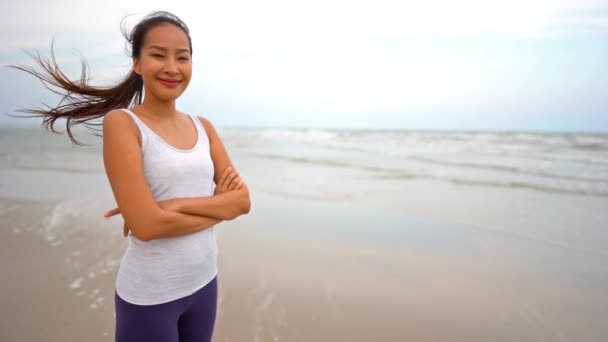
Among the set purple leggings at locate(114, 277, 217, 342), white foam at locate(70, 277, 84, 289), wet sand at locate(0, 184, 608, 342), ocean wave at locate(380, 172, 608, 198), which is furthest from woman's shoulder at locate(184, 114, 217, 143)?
ocean wave at locate(380, 172, 608, 198)

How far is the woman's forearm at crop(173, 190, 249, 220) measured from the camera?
1639mm

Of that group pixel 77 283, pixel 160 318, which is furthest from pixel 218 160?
pixel 77 283

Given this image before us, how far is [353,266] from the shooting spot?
4.46m

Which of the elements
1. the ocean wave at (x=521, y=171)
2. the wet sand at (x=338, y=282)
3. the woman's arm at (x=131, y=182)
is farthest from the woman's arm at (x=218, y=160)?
the ocean wave at (x=521, y=171)

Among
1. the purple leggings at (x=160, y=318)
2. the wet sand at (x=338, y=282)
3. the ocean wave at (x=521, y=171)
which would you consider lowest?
the ocean wave at (x=521, y=171)

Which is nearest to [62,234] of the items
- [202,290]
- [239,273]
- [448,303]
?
[239,273]

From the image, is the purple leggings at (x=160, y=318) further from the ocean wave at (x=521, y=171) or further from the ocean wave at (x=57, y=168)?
the ocean wave at (x=521, y=171)

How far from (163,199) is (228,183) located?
0.39m

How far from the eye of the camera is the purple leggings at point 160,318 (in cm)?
162

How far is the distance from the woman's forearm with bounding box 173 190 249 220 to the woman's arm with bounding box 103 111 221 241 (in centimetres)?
6

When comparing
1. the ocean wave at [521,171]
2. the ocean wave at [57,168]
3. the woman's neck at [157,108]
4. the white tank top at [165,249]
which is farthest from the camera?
the ocean wave at [521,171]

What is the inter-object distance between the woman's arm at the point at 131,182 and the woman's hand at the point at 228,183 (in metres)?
0.39

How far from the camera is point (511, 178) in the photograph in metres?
11.6

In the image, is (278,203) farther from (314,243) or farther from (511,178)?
(511,178)
